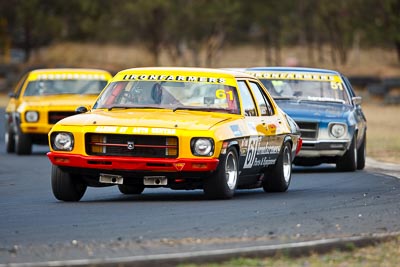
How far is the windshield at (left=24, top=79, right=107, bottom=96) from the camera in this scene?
878 inches

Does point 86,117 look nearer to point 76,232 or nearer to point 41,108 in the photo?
point 76,232

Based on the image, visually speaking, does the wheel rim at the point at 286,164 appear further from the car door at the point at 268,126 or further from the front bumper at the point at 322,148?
the front bumper at the point at 322,148

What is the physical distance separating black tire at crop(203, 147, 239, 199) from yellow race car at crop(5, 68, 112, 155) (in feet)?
29.4

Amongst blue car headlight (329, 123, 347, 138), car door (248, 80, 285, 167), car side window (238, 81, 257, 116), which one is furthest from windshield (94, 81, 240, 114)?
blue car headlight (329, 123, 347, 138)

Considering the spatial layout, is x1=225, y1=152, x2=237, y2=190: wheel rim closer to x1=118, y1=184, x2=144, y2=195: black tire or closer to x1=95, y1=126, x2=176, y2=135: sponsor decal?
x1=95, y1=126, x2=176, y2=135: sponsor decal

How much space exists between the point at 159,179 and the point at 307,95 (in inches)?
278

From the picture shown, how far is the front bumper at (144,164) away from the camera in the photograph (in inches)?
464

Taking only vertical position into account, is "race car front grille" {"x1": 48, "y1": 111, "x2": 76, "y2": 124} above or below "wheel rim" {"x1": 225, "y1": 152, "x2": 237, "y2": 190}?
below

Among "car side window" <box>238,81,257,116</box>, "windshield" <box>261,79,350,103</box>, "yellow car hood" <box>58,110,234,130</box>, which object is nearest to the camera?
"yellow car hood" <box>58,110,234,130</box>

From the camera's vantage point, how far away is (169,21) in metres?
47.8

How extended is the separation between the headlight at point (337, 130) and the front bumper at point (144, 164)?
6038 mm

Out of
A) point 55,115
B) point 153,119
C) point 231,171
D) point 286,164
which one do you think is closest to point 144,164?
point 153,119

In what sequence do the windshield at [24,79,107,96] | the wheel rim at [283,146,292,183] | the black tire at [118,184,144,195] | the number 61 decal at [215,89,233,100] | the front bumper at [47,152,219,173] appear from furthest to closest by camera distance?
1. the windshield at [24,79,107,96]
2. the wheel rim at [283,146,292,183]
3. the black tire at [118,184,144,195]
4. the number 61 decal at [215,89,233,100]
5. the front bumper at [47,152,219,173]

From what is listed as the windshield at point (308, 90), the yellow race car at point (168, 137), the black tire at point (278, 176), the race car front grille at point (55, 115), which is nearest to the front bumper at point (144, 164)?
the yellow race car at point (168, 137)
